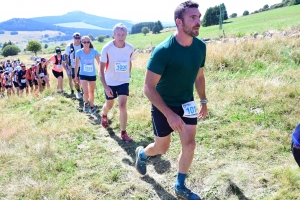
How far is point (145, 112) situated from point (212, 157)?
2.46 m

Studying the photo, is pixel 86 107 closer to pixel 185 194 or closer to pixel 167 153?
pixel 167 153

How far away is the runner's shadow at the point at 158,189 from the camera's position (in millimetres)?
3643

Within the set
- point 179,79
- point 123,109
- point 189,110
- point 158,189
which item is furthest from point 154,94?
point 123,109

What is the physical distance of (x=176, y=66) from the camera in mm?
3029

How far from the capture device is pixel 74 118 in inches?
282

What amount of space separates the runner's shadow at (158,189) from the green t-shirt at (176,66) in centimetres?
118

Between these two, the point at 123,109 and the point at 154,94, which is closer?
the point at 154,94

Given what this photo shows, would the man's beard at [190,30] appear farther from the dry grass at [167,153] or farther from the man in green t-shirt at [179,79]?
the dry grass at [167,153]

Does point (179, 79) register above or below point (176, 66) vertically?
below

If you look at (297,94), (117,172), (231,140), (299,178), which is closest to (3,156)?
(117,172)

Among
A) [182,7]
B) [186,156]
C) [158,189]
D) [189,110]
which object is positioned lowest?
[158,189]

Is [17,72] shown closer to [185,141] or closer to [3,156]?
[3,156]

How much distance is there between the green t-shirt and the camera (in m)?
2.95

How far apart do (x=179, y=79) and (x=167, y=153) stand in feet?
6.27
